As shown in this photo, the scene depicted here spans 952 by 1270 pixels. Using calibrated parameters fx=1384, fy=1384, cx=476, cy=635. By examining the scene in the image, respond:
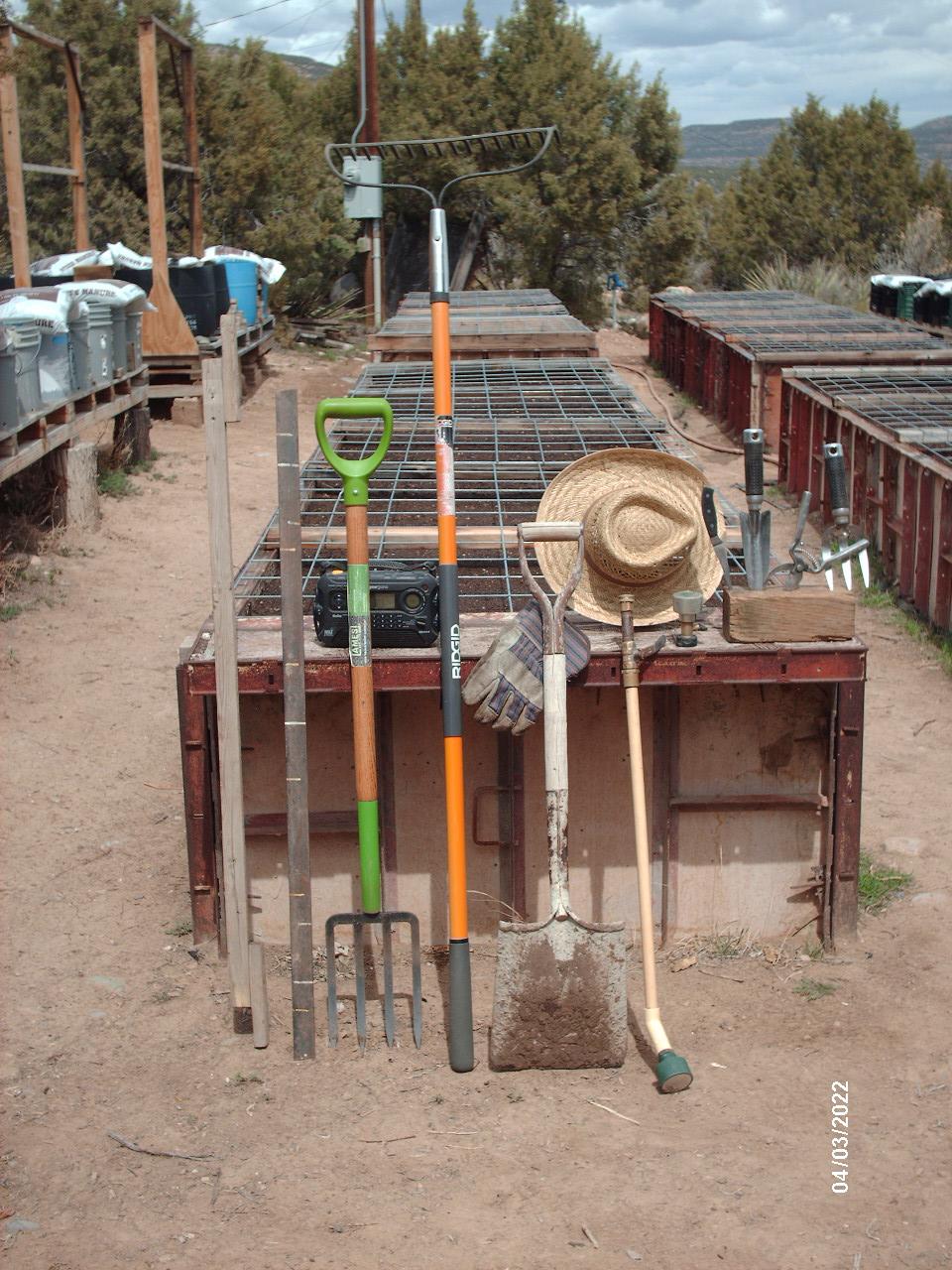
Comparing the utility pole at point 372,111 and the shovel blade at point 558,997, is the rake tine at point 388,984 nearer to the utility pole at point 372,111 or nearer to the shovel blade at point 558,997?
the shovel blade at point 558,997

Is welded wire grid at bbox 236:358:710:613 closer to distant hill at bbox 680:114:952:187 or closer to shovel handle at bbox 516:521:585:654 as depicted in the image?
shovel handle at bbox 516:521:585:654

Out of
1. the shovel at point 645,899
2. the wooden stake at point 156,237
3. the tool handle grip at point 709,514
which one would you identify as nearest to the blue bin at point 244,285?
the wooden stake at point 156,237

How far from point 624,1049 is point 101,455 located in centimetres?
1034

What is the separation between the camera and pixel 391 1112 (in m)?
4.03

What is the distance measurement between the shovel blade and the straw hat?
110 centimetres

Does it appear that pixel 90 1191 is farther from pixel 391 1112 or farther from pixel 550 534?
pixel 550 534

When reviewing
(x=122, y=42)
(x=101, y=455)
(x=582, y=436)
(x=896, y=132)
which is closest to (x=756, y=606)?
(x=582, y=436)

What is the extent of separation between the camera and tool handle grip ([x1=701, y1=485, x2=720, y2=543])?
4.85m

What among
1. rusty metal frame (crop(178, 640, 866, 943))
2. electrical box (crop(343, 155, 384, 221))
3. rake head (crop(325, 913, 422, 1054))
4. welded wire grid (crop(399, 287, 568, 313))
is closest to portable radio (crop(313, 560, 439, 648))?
rusty metal frame (crop(178, 640, 866, 943))

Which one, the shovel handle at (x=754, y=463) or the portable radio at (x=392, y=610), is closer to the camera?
the portable radio at (x=392, y=610)

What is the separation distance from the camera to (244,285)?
1812 centimetres

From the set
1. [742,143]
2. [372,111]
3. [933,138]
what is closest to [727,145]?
[742,143]

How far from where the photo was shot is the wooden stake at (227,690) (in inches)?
166

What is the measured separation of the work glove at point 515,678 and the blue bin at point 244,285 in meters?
14.4
